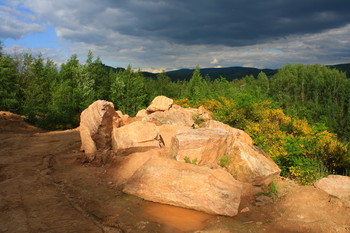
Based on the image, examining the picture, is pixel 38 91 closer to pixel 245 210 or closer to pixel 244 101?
pixel 244 101

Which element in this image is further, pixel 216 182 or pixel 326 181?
pixel 326 181

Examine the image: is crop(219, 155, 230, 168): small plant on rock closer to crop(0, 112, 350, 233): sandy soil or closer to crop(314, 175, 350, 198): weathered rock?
crop(0, 112, 350, 233): sandy soil

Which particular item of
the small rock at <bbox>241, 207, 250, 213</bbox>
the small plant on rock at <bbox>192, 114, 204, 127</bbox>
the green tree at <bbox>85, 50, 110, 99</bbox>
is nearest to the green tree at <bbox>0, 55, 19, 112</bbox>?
the green tree at <bbox>85, 50, 110, 99</bbox>

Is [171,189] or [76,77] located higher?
[76,77]

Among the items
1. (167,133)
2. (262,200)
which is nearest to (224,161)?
(262,200)

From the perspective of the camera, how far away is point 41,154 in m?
12.5

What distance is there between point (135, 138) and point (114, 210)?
4616 mm

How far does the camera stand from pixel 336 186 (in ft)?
27.7

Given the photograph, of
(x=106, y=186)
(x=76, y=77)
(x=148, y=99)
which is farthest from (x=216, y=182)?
(x=148, y=99)

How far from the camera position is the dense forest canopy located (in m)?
13.1

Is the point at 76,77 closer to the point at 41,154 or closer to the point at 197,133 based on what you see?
the point at 41,154

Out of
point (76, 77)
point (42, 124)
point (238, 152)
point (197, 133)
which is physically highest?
point (76, 77)

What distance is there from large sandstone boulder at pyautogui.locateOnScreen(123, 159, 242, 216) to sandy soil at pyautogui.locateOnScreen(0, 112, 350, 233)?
0.78 feet

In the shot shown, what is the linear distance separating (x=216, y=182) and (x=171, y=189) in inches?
55.9
